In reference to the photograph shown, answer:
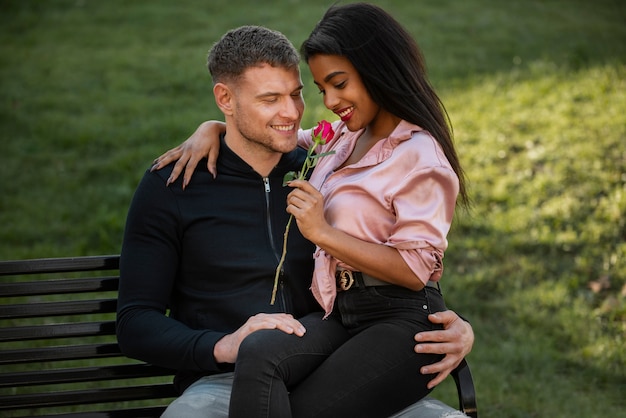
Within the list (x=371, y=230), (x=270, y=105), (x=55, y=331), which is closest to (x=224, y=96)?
(x=270, y=105)

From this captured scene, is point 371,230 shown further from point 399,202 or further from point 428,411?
point 428,411

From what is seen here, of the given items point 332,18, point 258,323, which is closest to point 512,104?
point 332,18

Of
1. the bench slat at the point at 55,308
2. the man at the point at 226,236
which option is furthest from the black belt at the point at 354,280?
the bench slat at the point at 55,308

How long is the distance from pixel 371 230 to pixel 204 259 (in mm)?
727

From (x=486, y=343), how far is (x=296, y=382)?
270 cm

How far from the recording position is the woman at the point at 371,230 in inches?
116

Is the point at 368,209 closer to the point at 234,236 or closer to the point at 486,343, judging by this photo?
the point at 234,236

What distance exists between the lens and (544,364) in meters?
5.16

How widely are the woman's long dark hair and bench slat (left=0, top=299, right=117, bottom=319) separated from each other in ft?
4.42

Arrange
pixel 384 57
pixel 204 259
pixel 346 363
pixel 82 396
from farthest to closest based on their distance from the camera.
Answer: pixel 82 396
pixel 204 259
pixel 384 57
pixel 346 363

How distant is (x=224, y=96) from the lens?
3631 millimetres

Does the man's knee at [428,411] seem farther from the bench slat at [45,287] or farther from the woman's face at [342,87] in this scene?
the bench slat at [45,287]

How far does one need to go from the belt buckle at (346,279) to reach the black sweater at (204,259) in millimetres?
332

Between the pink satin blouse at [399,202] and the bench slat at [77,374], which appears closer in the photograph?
the pink satin blouse at [399,202]
